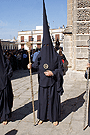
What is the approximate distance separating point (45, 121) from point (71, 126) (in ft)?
2.20

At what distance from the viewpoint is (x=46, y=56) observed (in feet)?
12.8

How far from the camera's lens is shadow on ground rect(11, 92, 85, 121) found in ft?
15.4

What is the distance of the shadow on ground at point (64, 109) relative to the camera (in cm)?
471

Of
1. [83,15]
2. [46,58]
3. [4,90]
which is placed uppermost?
[83,15]

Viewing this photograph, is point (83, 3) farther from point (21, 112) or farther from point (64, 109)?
point (21, 112)

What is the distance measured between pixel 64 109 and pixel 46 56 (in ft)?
6.60

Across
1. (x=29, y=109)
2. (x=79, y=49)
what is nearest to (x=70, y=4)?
(x=79, y=49)

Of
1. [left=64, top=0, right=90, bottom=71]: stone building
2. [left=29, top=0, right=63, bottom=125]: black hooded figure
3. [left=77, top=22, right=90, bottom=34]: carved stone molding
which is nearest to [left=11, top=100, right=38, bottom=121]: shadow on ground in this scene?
[left=29, top=0, right=63, bottom=125]: black hooded figure

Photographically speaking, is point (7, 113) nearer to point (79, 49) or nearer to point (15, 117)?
point (15, 117)

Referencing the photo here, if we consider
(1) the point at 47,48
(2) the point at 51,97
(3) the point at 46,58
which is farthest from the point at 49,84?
(1) the point at 47,48

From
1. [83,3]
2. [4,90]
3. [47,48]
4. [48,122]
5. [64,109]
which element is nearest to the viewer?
[47,48]

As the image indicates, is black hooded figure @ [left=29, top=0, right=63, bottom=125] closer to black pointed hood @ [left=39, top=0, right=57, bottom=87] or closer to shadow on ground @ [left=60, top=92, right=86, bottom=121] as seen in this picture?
black pointed hood @ [left=39, top=0, right=57, bottom=87]

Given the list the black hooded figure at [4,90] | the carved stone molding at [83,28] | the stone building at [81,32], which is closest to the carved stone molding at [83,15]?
the stone building at [81,32]

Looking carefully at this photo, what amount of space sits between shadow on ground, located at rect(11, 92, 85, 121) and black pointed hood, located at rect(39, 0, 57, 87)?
1.22 meters
